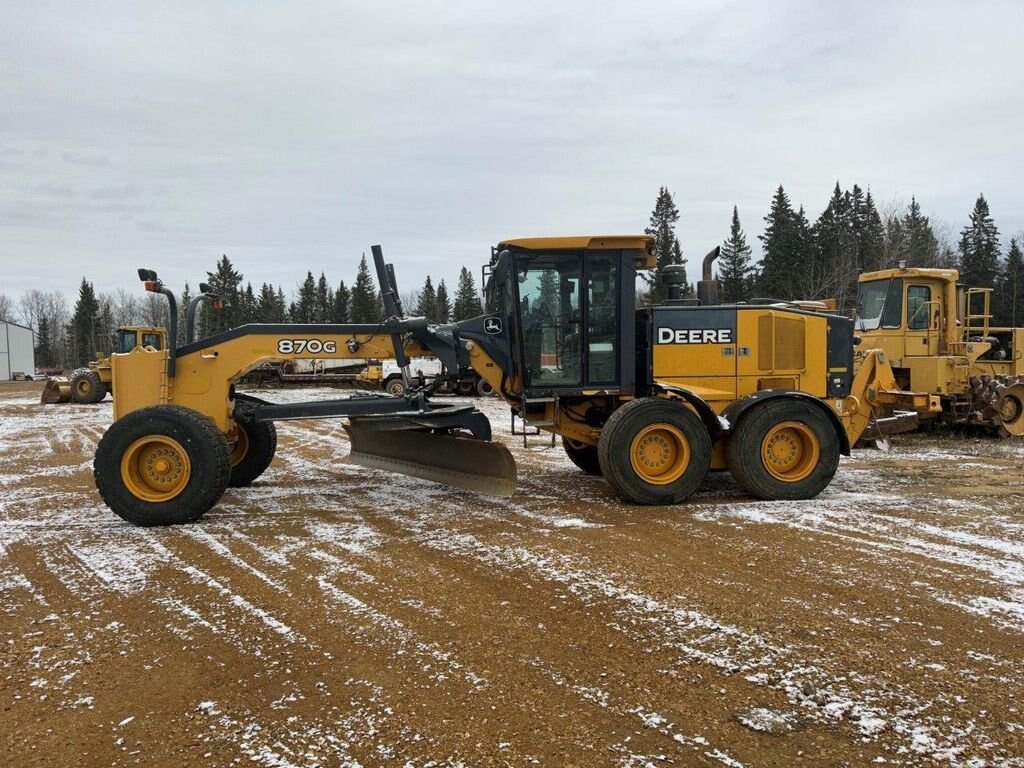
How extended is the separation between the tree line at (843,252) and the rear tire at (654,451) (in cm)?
3022

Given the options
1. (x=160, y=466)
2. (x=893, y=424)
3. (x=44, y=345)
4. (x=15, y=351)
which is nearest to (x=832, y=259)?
(x=893, y=424)

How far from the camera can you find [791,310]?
8000 millimetres

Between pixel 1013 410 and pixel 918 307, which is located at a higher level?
pixel 918 307

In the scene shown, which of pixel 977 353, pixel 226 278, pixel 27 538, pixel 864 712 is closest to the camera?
pixel 864 712

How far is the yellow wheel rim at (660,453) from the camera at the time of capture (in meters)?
7.09

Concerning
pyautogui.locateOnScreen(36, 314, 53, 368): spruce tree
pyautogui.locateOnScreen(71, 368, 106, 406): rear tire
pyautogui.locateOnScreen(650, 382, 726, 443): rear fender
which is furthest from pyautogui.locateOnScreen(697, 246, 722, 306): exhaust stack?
pyautogui.locateOnScreen(36, 314, 53, 368): spruce tree

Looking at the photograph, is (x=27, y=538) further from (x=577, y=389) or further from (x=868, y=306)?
(x=868, y=306)

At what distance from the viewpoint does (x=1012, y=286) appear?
57.9 m

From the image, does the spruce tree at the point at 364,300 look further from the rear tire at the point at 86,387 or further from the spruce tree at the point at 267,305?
the rear tire at the point at 86,387

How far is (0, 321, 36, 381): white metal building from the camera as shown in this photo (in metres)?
64.0

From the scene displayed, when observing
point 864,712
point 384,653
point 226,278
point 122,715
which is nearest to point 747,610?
point 864,712

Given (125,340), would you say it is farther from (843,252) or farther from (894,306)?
(843,252)

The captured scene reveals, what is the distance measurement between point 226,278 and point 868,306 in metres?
63.1

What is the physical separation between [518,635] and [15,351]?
78.9 metres
